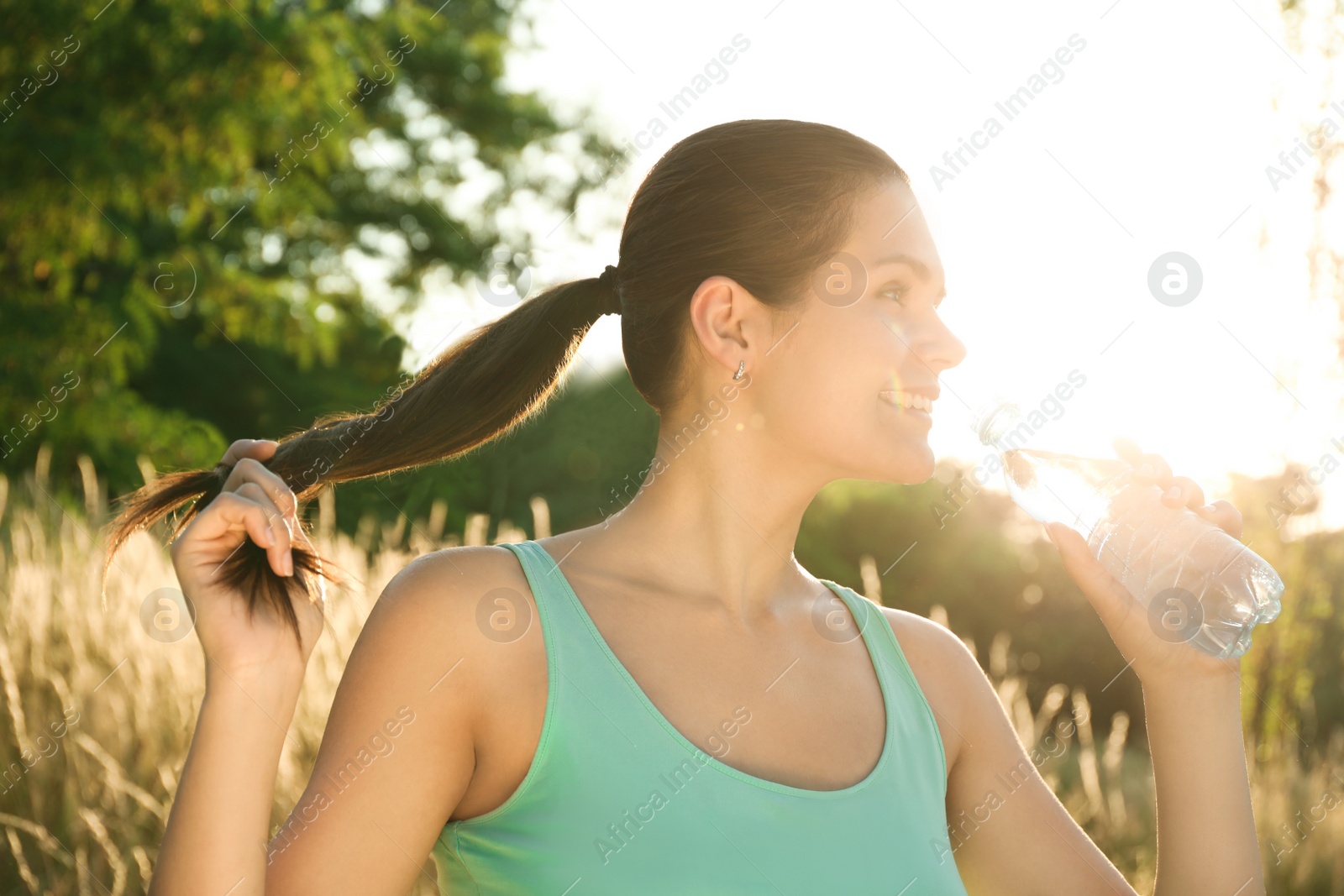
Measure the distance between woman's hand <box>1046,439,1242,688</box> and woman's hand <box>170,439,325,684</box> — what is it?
4.52 feet

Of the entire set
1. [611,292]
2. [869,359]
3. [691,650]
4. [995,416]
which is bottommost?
[691,650]

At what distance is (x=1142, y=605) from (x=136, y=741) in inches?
124

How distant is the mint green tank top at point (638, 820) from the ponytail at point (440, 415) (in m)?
0.29

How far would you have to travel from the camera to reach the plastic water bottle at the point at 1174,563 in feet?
7.03

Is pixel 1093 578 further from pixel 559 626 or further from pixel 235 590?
pixel 235 590

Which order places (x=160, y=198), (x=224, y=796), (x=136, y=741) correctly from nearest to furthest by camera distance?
(x=224, y=796) → (x=136, y=741) → (x=160, y=198)

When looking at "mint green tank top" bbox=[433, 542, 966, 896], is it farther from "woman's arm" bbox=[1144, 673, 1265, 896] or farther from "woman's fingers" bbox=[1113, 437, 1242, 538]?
"woman's fingers" bbox=[1113, 437, 1242, 538]

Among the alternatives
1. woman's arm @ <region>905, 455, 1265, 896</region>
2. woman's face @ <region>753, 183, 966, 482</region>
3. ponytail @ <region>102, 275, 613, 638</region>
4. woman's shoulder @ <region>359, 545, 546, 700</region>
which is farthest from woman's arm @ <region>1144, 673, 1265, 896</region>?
ponytail @ <region>102, 275, 613, 638</region>

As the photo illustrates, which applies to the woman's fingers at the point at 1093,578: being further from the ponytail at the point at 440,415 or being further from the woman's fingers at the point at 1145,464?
the ponytail at the point at 440,415

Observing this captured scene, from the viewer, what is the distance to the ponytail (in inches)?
70.0

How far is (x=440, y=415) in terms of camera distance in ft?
6.68

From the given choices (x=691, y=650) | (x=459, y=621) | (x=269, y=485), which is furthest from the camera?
(x=691, y=650)

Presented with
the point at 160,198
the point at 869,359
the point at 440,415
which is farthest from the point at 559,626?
the point at 160,198

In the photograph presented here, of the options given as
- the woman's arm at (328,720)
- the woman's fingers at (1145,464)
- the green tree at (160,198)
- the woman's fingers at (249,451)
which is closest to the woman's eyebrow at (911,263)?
the woman's fingers at (1145,464)
